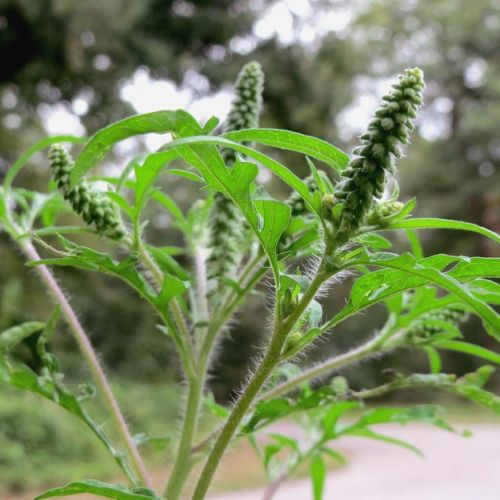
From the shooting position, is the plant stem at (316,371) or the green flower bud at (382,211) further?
the plant stem at (316,371)

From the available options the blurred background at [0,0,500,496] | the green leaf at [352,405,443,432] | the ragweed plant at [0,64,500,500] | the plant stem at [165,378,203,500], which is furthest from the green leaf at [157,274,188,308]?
the blurred background at [0,0,500,496]

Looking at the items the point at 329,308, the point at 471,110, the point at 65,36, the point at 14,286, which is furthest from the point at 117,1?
the point at 471,110

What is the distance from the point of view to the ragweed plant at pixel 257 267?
52 centimetres

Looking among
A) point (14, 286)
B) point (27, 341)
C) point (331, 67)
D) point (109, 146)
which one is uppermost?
point (331, 67)

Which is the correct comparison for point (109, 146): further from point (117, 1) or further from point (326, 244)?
point (117, 1)

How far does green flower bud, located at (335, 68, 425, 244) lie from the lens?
0.50 m

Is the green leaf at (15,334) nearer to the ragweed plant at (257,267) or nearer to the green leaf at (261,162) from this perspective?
the ragweed plant at (257,267)

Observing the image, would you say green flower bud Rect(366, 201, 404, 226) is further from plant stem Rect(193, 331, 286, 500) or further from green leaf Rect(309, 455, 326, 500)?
green leaf Rect(309, 455, 326, 500)

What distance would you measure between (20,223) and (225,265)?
1.06 feet

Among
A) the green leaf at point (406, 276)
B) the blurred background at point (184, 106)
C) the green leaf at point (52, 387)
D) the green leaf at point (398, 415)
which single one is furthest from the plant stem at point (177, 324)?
the blurred background at point (184, 106)

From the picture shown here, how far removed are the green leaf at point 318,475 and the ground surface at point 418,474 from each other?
370 cm

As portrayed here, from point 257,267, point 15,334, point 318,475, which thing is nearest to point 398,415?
point 318,475

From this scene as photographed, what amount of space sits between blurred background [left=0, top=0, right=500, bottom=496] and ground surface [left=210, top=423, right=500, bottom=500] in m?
1.40

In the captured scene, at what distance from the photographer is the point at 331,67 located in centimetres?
896
